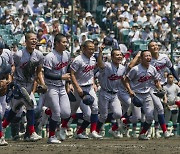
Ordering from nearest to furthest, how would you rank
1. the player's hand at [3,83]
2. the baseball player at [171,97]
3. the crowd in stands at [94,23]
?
the player's hand at [3,83], the baseball player at [171,97], the crowd in stands at [94,23]

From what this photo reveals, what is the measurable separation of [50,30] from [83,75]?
7987mm

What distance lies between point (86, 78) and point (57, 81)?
987mm

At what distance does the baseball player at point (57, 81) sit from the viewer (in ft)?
44.1

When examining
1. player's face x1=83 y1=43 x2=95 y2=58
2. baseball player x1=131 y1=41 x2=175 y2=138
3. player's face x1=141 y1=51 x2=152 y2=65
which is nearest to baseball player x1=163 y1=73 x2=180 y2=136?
baseball player x1=131 y1=41 x2=175 y2=138

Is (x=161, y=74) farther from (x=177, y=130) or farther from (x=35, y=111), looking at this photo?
(x=177, y=130)

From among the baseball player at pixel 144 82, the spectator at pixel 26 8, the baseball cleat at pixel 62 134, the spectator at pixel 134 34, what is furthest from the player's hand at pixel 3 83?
the spectator at pixel 26 8

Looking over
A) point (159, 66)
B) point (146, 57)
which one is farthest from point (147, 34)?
point (146, 57)

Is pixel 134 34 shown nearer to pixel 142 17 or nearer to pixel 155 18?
pixel 142 17

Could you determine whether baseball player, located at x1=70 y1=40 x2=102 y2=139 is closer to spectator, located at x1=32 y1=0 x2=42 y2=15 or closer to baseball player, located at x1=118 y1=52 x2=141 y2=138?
baseball player, located at x1=118 y1=52 x2=141 y2=138

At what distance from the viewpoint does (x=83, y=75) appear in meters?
14.4

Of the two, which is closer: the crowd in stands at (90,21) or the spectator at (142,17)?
the crowd in stands at (90,21)

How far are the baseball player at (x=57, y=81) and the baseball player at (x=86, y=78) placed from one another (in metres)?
0.38

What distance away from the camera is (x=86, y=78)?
14438 mm

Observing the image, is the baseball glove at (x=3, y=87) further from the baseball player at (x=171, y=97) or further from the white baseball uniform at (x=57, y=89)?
the baseball player at (x=171, y=97)
